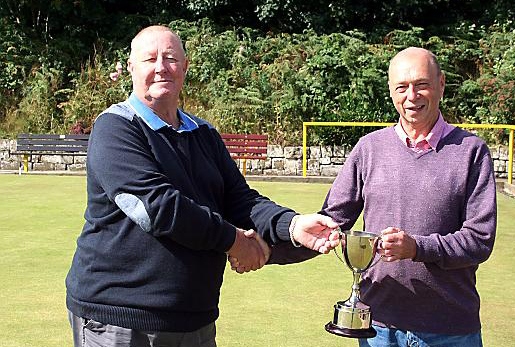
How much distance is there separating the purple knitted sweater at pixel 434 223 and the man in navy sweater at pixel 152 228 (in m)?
0.46

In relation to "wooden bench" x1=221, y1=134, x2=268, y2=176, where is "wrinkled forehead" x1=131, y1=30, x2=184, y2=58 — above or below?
above

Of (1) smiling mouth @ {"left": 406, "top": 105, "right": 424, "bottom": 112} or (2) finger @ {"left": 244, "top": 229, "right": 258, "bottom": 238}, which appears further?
(1) smiling mouth @ {"left": 406, "top": 105, "right": 424, "bottom": 112}

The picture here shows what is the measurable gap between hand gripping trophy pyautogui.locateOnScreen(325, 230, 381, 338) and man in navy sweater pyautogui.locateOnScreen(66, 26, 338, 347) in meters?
0.30

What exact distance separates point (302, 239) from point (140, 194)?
67cm

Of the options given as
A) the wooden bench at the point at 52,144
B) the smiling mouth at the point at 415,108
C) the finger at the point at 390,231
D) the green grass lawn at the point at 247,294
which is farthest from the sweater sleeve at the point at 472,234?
the wooden bench at the point at 52,144

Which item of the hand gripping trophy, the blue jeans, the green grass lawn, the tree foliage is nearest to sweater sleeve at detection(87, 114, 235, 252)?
the hand gripping trophy

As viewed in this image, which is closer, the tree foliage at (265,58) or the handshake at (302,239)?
the handshake at (302,239)

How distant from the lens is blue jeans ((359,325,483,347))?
10.1 ft

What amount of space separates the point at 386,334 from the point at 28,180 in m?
13.5

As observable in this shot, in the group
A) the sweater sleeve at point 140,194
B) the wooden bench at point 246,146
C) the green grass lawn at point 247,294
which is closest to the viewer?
the sweater sleeve at point 140,194

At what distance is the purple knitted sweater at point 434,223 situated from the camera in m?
3.01

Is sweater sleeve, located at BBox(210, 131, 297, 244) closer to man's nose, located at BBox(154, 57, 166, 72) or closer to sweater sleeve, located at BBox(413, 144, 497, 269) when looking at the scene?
man's nose, located at BBox(154, 57, 166, 72)

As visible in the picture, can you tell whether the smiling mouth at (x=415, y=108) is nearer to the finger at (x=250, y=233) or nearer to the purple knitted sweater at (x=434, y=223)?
the purple knitted sweater at (x=434, y=223)

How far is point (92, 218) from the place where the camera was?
2.83m
